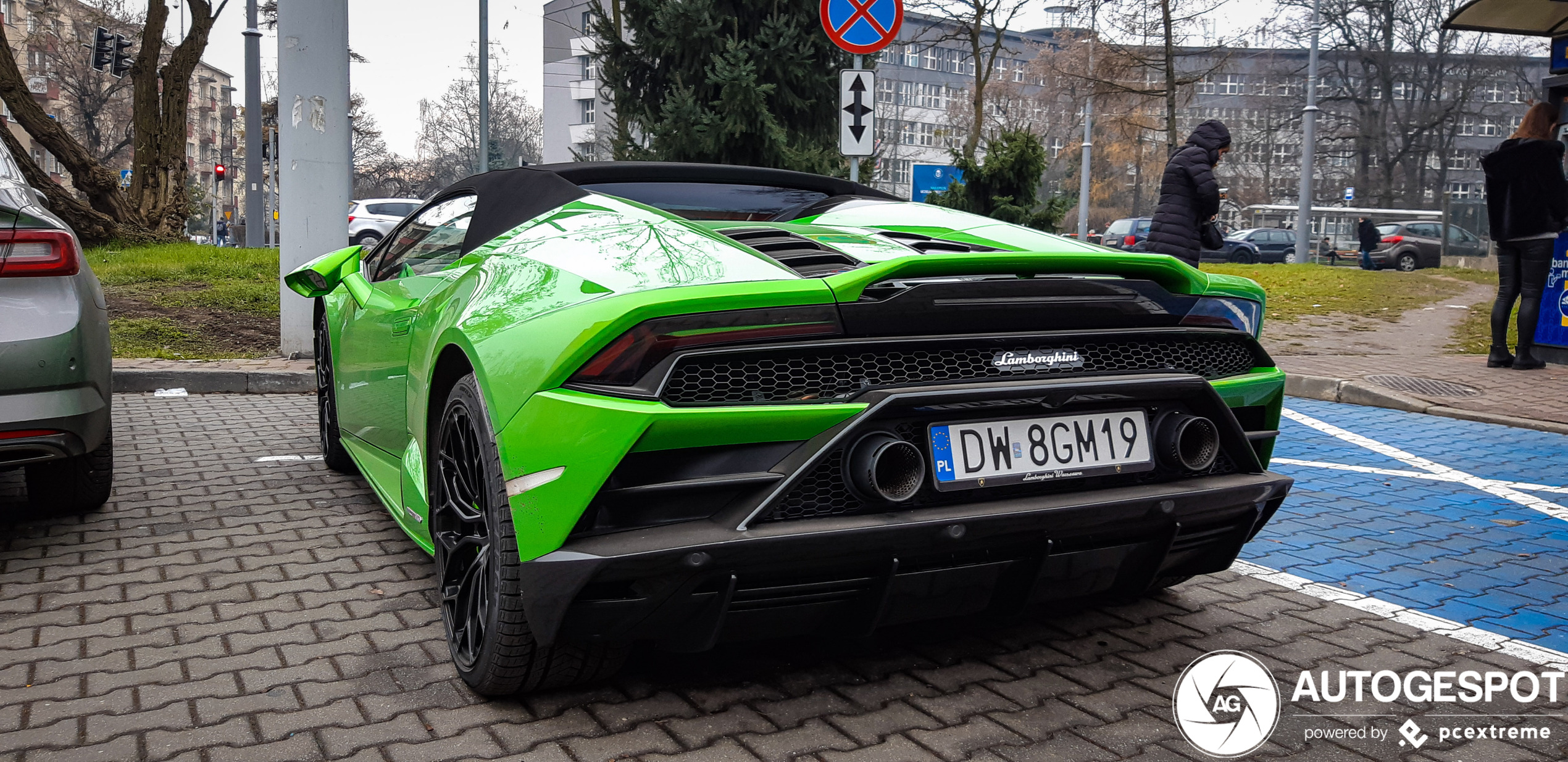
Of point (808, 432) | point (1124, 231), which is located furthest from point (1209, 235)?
point (1124, 231)

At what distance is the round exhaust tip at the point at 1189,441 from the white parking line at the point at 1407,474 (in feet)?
8.63

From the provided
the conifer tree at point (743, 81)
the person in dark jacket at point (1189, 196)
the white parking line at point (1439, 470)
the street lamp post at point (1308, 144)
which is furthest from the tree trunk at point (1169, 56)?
the white parking line at point (1439, 470)

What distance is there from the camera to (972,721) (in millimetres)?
2576

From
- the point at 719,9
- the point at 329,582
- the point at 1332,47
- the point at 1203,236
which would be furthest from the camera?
the point at 1332,47

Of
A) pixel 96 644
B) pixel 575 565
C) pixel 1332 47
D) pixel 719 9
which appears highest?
pixel 1332 47

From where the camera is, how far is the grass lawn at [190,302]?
9.26m

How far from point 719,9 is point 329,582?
995cm

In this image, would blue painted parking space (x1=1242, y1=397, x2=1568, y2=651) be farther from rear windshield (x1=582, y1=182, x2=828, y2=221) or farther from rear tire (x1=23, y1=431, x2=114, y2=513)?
rear tire (x1=23, y1=431, x2=114, y2=513)

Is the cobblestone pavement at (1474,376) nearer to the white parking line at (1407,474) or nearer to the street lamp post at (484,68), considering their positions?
the white parking line at (1407,474)

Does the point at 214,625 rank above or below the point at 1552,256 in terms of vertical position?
below

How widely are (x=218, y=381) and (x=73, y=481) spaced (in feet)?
12.7

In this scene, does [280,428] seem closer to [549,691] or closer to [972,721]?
[549,691]

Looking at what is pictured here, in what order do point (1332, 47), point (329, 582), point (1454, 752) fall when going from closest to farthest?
point (1454, 752) → point (329, 582) → point (1332, 47)

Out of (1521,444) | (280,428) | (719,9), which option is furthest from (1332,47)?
(280,428)
